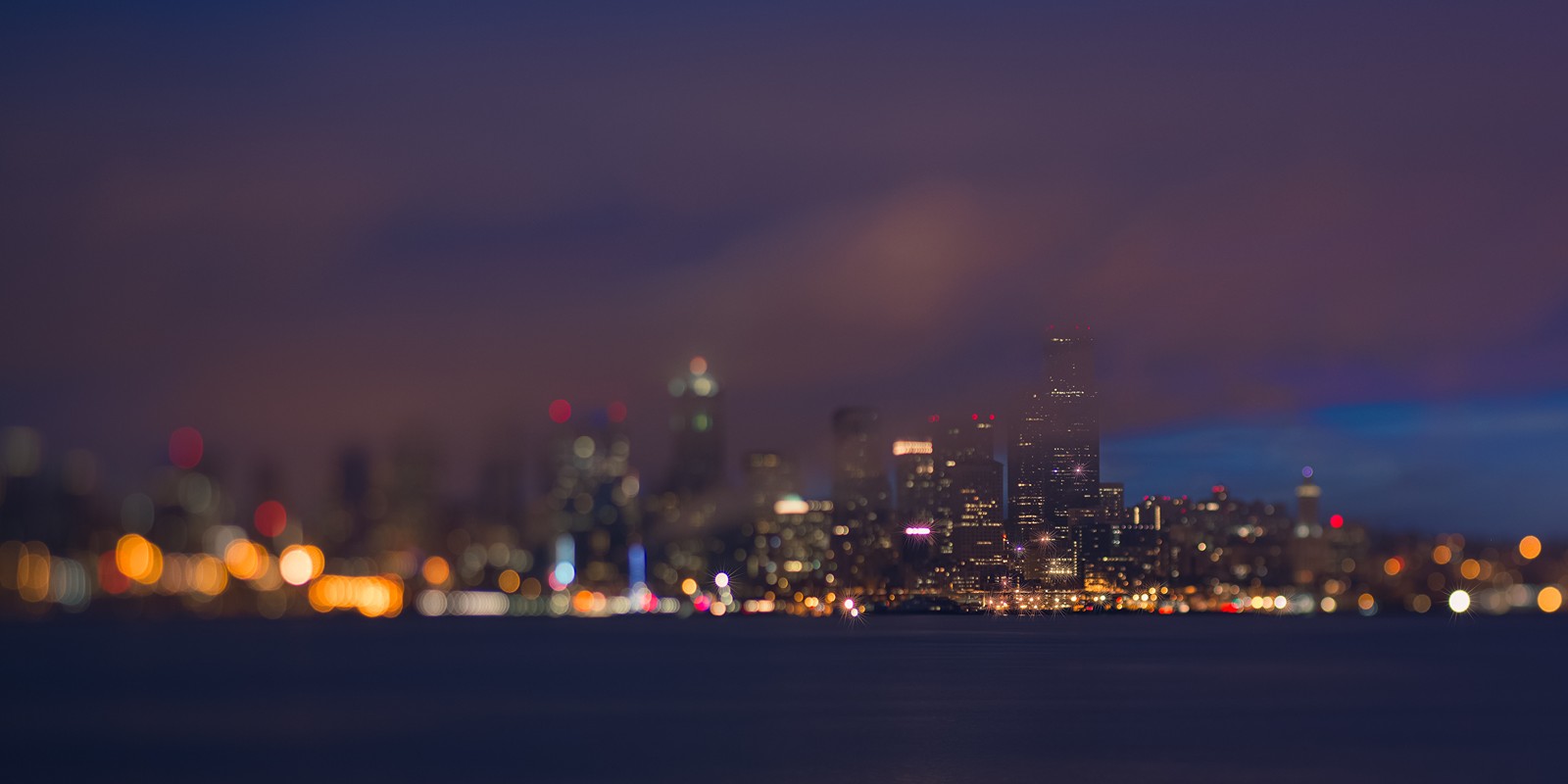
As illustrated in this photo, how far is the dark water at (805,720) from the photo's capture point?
6000 cm

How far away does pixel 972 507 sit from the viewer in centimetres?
10069

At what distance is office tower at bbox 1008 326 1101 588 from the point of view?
9238 cm

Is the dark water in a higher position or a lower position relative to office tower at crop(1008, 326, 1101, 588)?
lower

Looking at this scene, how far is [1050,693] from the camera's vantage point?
94562 millimetres

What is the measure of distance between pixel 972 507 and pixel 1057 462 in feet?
31.8

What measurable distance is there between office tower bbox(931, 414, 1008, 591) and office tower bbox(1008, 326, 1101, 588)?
257 centimetres

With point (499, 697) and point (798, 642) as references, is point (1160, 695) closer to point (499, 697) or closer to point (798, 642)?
point (499, 697)

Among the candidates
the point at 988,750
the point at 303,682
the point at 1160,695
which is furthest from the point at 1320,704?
the point at 303,682

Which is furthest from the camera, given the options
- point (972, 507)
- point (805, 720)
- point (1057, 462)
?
point (972, 507)

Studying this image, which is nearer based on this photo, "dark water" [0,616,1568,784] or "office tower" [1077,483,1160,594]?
"dark water" [0,616,1568,784]

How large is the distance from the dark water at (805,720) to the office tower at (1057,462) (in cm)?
820

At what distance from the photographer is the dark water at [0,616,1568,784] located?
6000 cm

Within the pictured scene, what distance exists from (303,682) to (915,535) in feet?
144

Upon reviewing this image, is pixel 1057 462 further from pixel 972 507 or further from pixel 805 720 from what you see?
pixel 805 720
